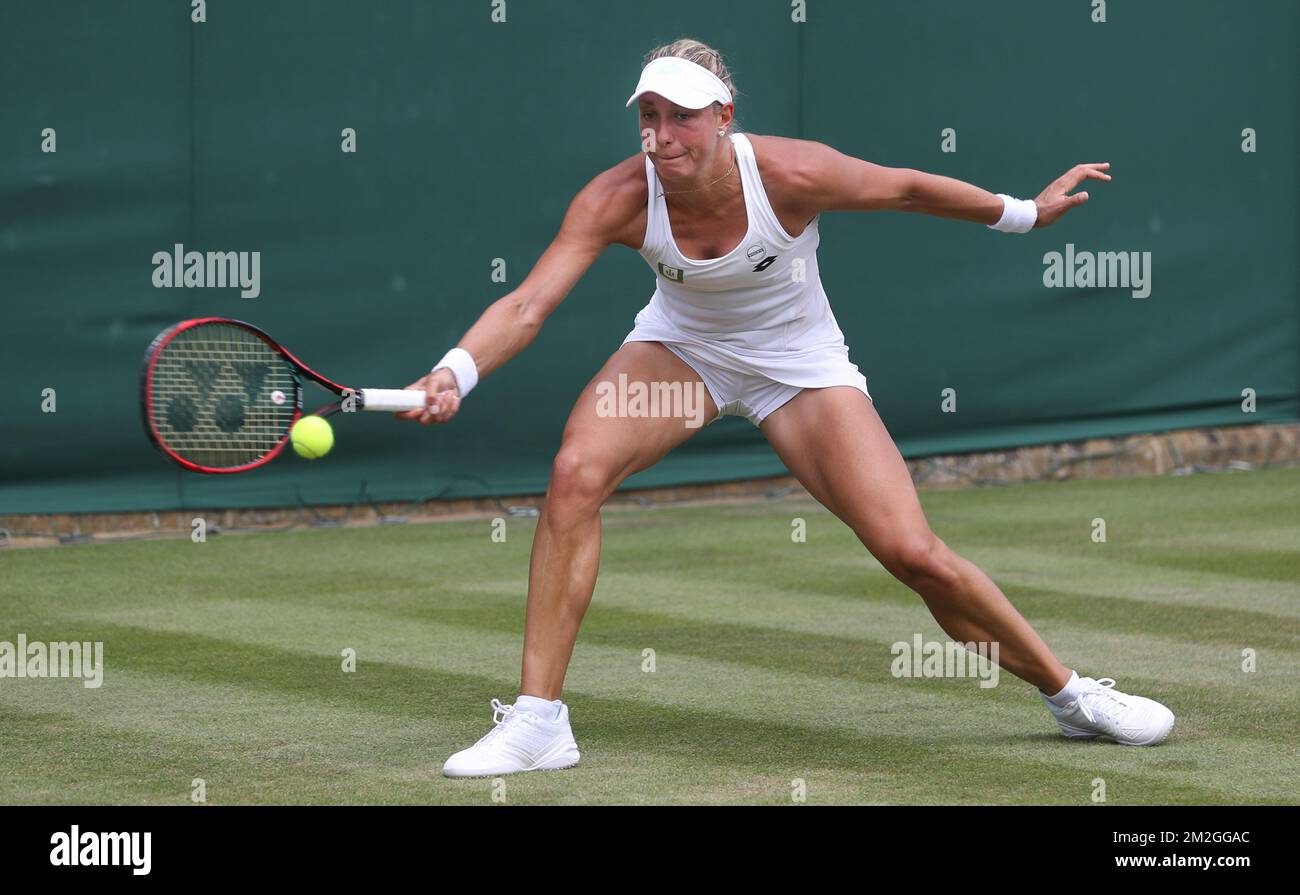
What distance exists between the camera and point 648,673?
224 inches

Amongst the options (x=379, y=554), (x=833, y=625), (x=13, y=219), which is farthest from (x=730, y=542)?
(x=13, y=219)

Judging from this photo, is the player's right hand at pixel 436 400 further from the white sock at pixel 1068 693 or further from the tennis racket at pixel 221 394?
the white sock at pixel 1068 693

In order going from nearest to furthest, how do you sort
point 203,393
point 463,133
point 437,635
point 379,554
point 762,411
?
point 203,393, point 762,411, point 437,635, point 379,554, point 463,133

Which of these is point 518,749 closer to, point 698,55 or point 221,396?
point 221,396

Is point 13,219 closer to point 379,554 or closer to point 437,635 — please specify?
point 379,554

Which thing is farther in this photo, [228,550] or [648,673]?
[228,550]

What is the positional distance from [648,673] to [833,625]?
1028 millimetres

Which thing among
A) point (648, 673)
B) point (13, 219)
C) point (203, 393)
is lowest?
point (648, 673)

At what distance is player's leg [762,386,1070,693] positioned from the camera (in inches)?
→ 176

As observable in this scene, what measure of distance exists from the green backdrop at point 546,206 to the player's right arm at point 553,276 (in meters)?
4.52

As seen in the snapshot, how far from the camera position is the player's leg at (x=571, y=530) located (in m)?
4.47
